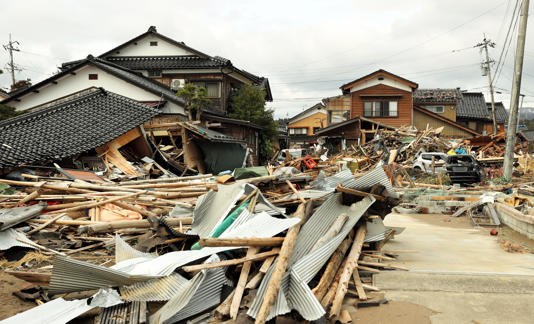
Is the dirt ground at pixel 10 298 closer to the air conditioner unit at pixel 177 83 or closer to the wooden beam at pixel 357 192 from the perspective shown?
the wooden beam at pixel 357 192

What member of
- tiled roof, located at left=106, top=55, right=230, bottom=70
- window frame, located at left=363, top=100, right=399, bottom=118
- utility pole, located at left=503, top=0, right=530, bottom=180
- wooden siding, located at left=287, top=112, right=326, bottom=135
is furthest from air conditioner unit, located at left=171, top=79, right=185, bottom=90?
wooden siding, located at left=287, top=112, right=326, bottom=135

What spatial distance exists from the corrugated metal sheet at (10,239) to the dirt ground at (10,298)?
2.10ft

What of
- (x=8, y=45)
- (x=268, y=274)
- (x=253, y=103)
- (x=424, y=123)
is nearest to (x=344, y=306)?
(x=268, y=274)

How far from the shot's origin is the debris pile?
321 centimetres

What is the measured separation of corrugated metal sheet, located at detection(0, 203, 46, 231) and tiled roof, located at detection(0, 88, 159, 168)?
9.89 feet

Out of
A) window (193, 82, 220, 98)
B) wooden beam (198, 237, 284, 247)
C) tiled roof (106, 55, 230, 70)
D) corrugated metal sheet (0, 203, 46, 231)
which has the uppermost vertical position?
tiled roof (106, 55, 230, 70)

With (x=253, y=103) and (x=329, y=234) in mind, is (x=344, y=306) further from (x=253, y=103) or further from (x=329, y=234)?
(x=253, y=103)

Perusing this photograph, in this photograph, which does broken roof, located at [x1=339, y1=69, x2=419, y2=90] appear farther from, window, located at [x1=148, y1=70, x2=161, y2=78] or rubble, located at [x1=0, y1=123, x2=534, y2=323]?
rubble, located at [x1=0, y1=123, x2=534, y2=323]

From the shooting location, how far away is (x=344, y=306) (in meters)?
3.49

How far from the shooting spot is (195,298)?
333 centimetres

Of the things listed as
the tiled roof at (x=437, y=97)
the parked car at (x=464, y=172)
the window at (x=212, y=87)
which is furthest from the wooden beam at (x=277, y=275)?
the tiled roof at (x=437, y=97)

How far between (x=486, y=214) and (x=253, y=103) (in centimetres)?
1860

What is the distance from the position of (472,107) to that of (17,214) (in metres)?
41.2

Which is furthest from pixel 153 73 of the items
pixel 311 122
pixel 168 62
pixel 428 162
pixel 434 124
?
pixel 311 122
